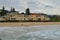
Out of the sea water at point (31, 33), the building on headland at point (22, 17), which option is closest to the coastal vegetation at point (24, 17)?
the building on headland at point (22, 17)

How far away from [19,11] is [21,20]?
0.14 m

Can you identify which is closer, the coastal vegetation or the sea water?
A: the sea water

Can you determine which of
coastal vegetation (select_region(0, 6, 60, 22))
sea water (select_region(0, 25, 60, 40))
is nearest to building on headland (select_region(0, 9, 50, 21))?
coastal vegetation (select_region(0, 6, 60, 22))

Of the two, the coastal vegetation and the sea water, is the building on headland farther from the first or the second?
the sea water

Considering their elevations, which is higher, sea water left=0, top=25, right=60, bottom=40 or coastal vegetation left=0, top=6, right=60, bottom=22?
coastal vegetation left=0, top=6, right=60, bottom=22

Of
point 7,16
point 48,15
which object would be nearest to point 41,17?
point 48,15

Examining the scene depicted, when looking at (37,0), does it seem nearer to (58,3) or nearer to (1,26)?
(58,3)

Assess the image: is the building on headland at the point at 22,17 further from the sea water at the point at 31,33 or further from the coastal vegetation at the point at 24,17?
the sea water at the point at 31,33

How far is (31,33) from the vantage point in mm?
2879

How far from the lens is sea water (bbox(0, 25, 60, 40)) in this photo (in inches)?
108

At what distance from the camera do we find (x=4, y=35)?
8.89 ft

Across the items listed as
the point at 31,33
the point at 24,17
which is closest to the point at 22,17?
the point at 24,17

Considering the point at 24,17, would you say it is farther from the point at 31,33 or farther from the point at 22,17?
the point at 31,33

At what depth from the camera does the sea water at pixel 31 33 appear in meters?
2.73
